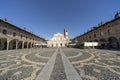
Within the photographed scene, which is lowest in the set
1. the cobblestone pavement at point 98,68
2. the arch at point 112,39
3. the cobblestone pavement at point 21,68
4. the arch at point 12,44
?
the cobblestone pavement at point 21,68

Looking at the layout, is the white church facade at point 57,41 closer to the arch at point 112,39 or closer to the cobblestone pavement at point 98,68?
the arch at point 112,39

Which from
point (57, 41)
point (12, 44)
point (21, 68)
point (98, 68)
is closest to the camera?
point (98, 68)

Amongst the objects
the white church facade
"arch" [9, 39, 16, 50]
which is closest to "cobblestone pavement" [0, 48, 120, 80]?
"arch" [9, 39, 16, 50]

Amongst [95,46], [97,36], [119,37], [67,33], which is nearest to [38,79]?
[119,37]

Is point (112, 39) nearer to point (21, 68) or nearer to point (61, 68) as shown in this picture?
point (61, 68)

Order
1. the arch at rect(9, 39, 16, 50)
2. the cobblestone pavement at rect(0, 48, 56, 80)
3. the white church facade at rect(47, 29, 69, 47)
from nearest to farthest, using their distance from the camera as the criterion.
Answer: the cobblestone pavement at rect(0, 48, 56, 80) → the arch at rect(9, 39, 16, 50) → the white church facade at rect(47, 29, 69, 47)

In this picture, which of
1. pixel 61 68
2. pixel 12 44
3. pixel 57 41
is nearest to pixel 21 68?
pixel 61 68

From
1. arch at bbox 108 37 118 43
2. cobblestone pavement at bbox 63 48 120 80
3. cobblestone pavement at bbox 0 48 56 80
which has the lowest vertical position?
cobblestone pavement at bbox 0 48 56 80

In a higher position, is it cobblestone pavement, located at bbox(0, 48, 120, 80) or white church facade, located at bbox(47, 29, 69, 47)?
white church facade, located at bbox(47, 29, 69, 47)

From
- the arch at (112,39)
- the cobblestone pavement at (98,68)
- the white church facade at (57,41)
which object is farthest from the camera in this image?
the white church facade at (57,41)

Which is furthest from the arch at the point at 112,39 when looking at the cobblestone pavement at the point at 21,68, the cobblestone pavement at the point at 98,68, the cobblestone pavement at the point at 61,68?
the cobblestone pavement at the point at 21,68

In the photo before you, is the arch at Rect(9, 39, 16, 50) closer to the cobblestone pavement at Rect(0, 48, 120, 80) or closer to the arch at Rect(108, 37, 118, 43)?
the cobblestone pavement at Rect(0, 48, 120, 80)

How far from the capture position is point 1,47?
85.4ft

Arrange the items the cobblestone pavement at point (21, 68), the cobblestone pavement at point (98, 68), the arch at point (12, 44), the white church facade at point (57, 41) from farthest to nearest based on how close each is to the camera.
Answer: the white church facade at point (57, 41)
the arch at point (12, 44)
the cobblestone pavement at point (21, 68)
the cobblestone pavement at point (98, 68)
